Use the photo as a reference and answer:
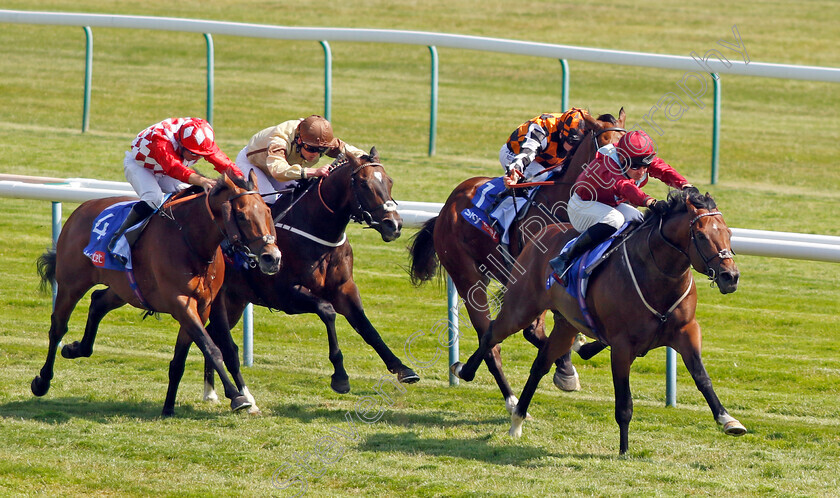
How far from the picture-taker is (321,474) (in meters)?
5.36

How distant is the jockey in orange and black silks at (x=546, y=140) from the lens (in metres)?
7.07

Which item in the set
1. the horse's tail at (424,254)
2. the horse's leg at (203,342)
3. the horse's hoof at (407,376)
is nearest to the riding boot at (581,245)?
the horse's hoof at (407,376)

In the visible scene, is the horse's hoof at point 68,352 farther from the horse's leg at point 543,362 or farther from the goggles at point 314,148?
the horse's leg at point 543,362

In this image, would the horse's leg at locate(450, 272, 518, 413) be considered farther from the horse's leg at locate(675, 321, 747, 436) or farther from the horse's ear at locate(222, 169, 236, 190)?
the horse's ear at locate(222, 169, 236, 190)

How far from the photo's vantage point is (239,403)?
6223mm

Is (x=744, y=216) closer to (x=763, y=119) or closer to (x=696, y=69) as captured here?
(x=696, y=69)

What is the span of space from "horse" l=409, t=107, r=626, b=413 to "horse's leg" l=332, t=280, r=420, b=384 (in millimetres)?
545

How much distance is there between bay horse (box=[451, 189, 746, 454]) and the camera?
17.4 ft

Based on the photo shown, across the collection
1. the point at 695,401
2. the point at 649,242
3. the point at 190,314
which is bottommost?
the point at 695,401

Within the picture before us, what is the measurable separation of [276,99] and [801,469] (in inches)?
485

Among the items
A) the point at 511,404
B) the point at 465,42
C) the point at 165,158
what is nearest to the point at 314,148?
the point at 165,158

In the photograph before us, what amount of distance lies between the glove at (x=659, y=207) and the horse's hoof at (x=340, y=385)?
2.06 m

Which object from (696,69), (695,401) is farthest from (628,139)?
(696,69)

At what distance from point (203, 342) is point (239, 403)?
0.39 meters
